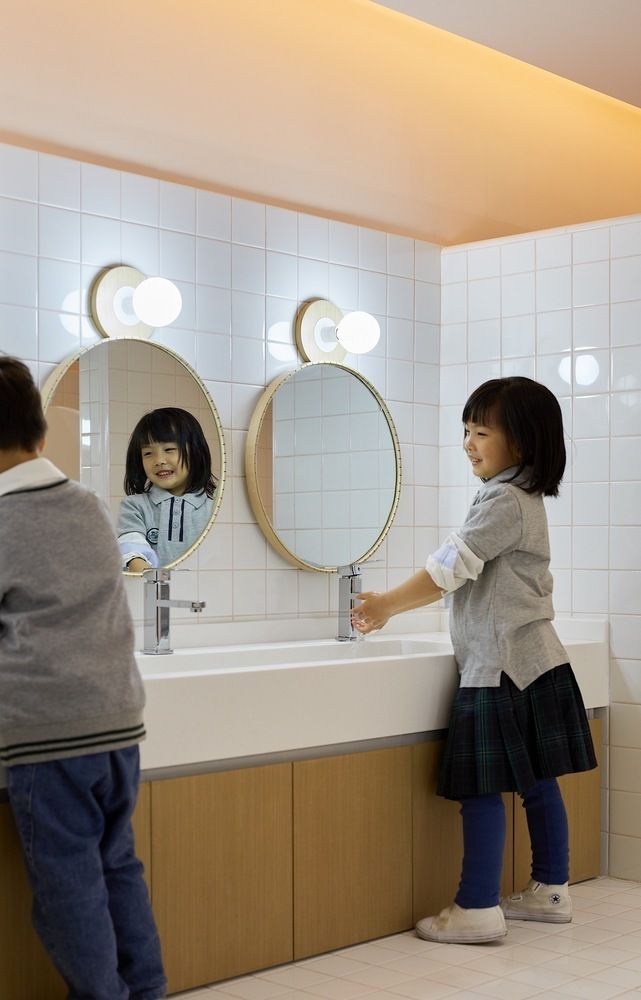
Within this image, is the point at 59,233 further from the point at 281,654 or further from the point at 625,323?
the point at 625,323

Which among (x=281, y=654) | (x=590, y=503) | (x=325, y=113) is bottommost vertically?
(x=281, y=654)

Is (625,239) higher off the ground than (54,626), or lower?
higher

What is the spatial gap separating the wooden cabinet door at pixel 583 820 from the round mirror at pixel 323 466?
807mm

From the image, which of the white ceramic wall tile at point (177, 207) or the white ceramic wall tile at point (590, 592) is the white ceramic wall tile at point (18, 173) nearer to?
the white ceramic wall tile at point (177, 207)

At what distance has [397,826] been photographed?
2895 millimetres

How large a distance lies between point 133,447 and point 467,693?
3.13 ft

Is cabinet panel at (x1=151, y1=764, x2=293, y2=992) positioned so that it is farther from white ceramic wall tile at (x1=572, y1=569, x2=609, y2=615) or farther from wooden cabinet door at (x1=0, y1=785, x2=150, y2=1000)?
white ceramic wall tile at (x1=572, y1=569, x2=609, y2=615)

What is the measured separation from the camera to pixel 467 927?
111 inches

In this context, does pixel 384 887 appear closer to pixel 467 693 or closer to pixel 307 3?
pixel 467 693

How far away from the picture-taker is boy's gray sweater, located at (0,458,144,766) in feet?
6.64

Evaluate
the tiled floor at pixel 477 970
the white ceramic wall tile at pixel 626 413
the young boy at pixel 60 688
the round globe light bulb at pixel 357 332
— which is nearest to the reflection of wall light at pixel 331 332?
the round globe light bulb at pixel 357 332

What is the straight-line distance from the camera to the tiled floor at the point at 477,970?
8.18ft

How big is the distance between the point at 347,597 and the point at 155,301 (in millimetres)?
918

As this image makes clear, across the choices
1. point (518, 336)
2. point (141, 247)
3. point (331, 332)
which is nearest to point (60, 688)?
point (141, 247)
